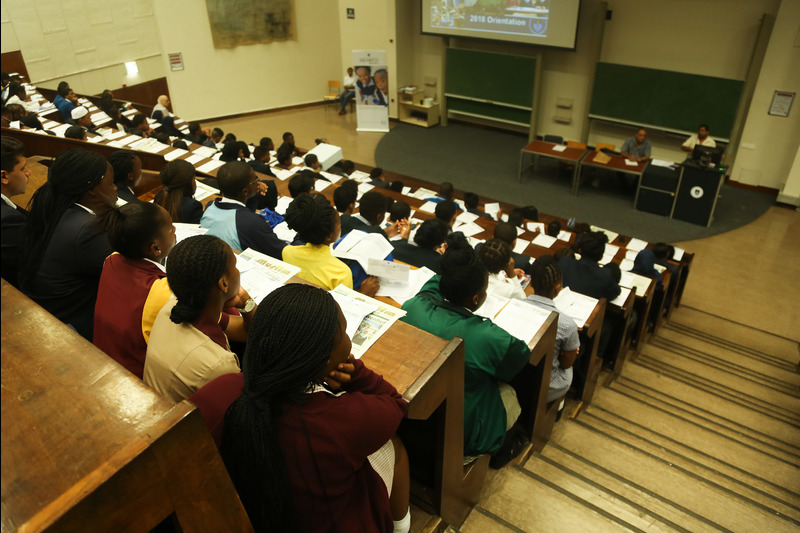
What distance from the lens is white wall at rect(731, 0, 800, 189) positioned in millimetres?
7023

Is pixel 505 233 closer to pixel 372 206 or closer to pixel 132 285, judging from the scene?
pixel 372 206

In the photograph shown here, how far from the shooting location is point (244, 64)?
1142 cm

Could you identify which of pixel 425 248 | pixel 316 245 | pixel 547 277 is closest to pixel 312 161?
pixel 425 248

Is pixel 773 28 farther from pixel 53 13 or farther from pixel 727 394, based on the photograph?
pixel 53 13

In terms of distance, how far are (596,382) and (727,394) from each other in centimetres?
110

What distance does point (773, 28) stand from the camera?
23.3 feet

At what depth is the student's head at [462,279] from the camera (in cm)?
225

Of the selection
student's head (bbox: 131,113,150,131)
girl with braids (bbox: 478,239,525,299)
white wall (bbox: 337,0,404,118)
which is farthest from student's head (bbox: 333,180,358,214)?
white wall (bbox: 337,0,404,118)

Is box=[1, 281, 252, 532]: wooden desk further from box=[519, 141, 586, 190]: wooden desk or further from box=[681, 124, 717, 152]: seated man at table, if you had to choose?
box=[681, 124, 717, 152]: seated man at table

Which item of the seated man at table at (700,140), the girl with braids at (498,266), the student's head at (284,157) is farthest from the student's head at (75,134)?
the seated man at table at (700,140)

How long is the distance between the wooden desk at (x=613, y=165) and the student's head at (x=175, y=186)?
6198 millimetres

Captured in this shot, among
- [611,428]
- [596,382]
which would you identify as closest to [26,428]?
[611,428]

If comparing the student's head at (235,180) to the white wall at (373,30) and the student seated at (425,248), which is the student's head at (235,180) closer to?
the student seated at (425,248)

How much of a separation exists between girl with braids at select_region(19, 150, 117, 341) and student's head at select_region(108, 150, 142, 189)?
49.0 inches
